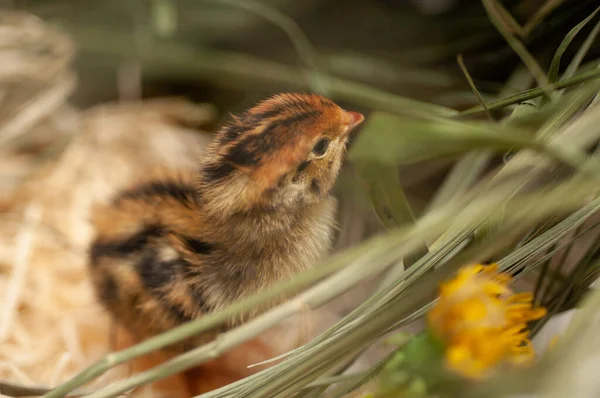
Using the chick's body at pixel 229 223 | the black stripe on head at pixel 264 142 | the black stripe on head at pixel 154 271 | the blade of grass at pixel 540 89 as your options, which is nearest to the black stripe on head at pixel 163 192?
the chick's body at pixel 229 223

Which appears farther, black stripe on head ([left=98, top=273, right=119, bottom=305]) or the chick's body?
black stripe on head ([left=98, top=273, right=119, bottom=305])

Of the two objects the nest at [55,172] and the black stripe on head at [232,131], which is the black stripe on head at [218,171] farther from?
the nest at [55,172]

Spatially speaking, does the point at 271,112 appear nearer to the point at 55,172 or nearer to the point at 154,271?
the point at 154,271

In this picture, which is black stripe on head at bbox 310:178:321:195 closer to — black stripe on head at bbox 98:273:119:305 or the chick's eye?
the chick's eye

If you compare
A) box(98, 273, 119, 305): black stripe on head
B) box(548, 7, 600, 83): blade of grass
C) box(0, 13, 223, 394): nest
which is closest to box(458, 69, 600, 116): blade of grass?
box(548, 7, 600, 83): blade of grass

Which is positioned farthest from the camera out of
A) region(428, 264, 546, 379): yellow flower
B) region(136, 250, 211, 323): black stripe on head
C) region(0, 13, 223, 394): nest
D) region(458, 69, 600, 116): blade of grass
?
region(0, 13, 223, 394): nest

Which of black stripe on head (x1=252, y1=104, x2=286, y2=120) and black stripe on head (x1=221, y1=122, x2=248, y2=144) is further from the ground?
black stripe on head (x1=221, y1=122, x2=248, y2=144)

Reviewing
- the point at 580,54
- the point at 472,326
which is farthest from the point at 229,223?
the point at 580,54

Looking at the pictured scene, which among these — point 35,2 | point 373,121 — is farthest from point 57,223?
point 373,121

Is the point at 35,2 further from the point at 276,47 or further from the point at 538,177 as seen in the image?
the point at 538,177
